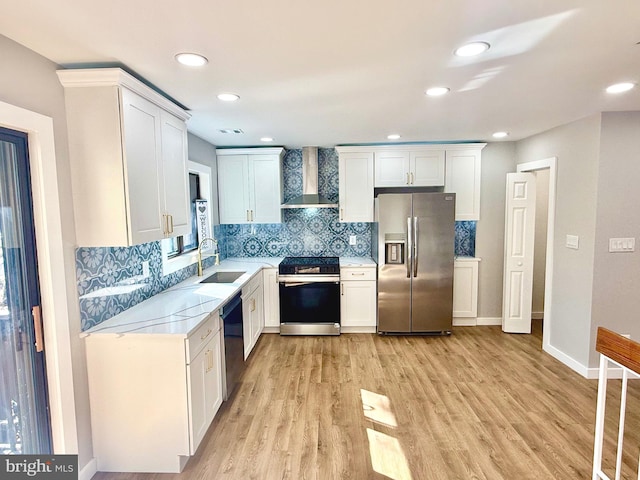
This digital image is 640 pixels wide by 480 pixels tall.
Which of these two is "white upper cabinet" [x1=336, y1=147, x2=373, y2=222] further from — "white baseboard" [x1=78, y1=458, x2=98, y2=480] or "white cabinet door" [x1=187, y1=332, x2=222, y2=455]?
"white baseboard" [x1=78, y1=458, x2=98, y2=480]

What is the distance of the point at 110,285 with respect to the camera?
2.28 meters

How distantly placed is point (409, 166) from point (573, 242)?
194cm

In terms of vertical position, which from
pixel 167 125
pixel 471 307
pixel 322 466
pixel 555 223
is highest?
pixel 167 125

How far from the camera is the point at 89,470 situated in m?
2.04

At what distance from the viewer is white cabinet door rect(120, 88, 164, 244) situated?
1.98m

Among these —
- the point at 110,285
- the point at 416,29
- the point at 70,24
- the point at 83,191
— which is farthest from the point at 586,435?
the point at 70,24

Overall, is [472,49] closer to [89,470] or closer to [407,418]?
[407,418]

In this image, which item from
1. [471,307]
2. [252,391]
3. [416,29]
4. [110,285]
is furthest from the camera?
[471,307]

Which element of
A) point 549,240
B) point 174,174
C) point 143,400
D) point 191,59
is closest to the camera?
point 191,59

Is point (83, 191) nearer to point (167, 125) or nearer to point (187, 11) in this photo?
point (167, 125)

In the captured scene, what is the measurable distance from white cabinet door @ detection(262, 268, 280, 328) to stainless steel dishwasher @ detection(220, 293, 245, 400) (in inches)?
42.9

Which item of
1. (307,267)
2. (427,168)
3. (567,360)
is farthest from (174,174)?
(567,360)

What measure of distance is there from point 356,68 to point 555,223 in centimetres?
290

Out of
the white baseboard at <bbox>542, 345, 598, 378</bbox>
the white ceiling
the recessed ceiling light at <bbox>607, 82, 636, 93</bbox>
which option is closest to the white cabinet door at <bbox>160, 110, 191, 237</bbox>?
the white ceiling
